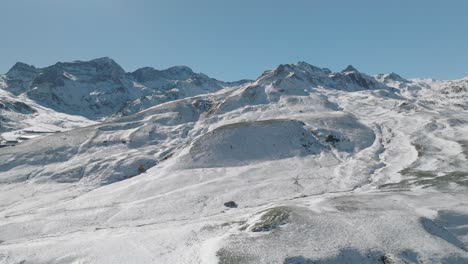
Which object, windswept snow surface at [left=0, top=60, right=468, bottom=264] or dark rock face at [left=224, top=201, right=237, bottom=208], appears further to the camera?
dark rock face at [left=224, top=201, right=237, bottom=208]

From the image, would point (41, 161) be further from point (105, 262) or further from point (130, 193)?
point (105, 262)

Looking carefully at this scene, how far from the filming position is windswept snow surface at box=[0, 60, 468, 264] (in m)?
45.9

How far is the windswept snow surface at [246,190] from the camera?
151 ft

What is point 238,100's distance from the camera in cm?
18875

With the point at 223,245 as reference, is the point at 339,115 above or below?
above

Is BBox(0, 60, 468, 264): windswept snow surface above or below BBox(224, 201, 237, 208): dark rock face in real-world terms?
above

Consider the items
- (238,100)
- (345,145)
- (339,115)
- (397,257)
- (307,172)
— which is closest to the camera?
(397,257)

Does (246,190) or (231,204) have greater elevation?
(246,190)

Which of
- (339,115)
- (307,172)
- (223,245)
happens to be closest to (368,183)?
(307,172)

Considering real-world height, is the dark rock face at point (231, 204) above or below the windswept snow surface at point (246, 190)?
below

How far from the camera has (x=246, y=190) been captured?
3157 inches

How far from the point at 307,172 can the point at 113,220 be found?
145 ft

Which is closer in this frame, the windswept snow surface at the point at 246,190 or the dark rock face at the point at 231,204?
the windswept snow surface at the point at 246,190

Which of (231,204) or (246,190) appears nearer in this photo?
(231,204)
